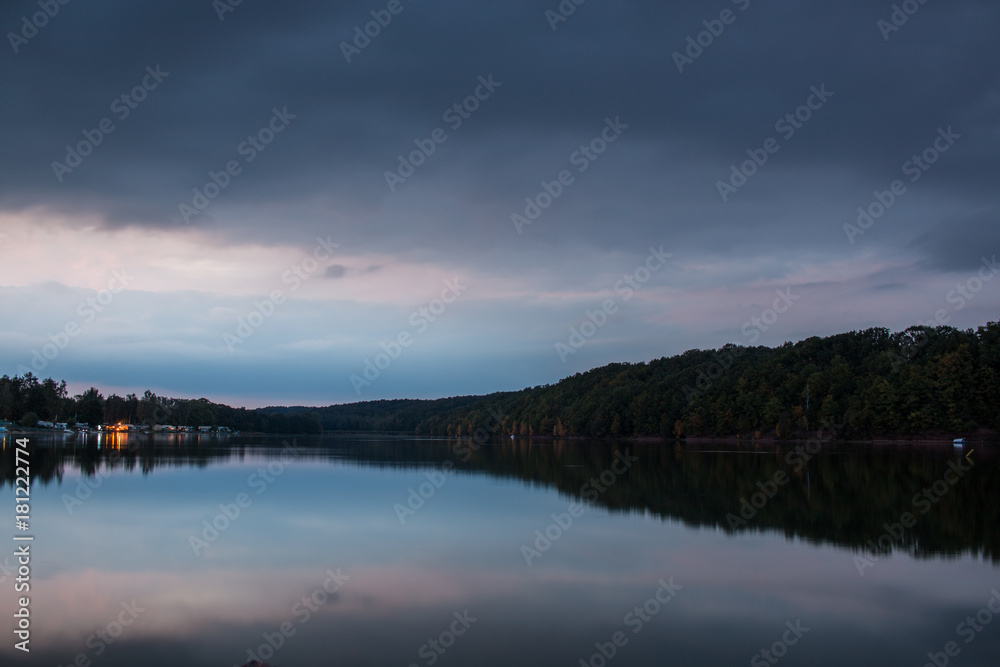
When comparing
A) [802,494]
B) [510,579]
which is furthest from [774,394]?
[510,579]

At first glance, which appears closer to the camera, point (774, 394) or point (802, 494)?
point (802, 494)

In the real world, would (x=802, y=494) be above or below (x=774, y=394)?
below

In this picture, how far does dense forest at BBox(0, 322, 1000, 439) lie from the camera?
3012 inches

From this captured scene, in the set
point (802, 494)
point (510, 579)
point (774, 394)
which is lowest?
point (802, 494)

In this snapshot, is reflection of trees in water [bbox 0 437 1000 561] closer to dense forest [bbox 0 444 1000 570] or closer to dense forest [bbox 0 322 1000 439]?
dense forest [bbox 0 444 1000 570]

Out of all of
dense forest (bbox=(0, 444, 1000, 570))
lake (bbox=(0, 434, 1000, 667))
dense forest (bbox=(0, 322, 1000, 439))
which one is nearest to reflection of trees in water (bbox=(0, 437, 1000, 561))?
dense forest (bbox=(0, 444, 1000, 570))

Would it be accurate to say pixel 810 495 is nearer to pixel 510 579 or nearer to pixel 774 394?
pixel 510 579

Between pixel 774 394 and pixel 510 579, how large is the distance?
97.0 m

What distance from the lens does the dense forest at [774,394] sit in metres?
76.5

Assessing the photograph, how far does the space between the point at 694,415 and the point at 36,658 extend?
108 m

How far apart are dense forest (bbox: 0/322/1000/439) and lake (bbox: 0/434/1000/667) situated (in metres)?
59.8

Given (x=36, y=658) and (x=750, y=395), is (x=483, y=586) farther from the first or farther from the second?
(x=750, y=395)

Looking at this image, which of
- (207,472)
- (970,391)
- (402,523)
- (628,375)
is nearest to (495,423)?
(628,375)

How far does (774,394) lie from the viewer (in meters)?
102
